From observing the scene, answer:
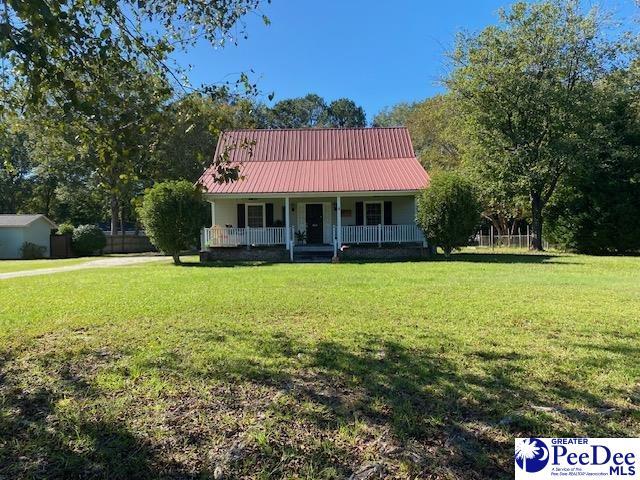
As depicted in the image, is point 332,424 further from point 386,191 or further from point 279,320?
point 386,191

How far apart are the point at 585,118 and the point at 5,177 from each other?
45.2 m

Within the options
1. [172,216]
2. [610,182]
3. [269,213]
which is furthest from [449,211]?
[172,216]

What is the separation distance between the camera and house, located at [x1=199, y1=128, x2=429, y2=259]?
18734 mm

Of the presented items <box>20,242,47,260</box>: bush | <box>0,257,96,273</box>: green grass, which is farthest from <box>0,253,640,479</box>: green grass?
<box>20,242,47,260</box>: bush

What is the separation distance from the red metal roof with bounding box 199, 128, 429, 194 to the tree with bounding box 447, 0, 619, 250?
4.48m

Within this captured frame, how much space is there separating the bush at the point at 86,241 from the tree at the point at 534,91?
73.5ft

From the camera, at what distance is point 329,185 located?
1884 cm

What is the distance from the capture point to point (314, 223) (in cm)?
2105

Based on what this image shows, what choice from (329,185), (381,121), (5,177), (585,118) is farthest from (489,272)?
(5,177)

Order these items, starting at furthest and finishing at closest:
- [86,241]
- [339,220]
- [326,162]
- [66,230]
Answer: [66,230] < [86,241] < [326,162] < [339,220]

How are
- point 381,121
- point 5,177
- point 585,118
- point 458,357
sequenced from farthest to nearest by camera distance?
1. point 381,121
2. point 5,177
3. point 585,118
4. point 458,357

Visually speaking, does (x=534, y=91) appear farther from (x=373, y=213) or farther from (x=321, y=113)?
(x=321, y=113)

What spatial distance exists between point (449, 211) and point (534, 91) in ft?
31.5

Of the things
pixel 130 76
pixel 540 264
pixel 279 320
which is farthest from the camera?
pixel 540 264
